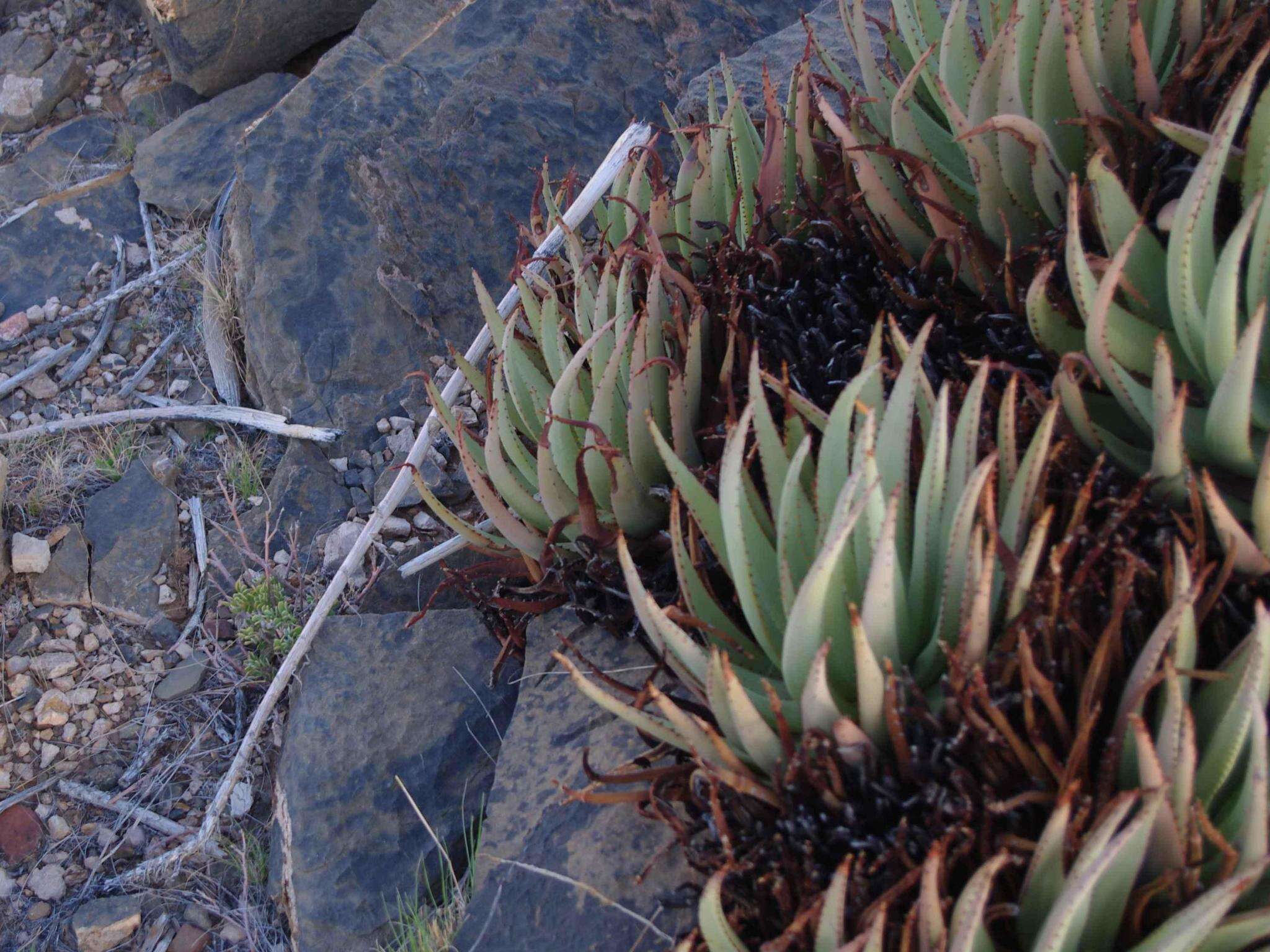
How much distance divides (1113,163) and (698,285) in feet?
2.34

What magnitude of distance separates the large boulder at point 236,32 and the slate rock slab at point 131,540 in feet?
6.14

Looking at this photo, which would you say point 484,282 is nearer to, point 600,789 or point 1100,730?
point 600,789

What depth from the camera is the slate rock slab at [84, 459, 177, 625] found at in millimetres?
2889

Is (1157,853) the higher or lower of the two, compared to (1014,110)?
lower

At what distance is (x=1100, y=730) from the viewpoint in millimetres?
1294

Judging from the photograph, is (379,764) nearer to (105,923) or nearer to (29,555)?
(105,923)

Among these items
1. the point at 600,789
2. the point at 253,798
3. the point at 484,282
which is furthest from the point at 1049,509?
the point at 484,282

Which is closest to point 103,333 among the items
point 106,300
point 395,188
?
point 106,300

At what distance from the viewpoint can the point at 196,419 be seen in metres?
3.30

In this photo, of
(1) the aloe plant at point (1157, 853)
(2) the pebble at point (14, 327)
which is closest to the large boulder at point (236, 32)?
(2) the pebble at point (14, 327)

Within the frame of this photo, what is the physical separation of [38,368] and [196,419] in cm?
61

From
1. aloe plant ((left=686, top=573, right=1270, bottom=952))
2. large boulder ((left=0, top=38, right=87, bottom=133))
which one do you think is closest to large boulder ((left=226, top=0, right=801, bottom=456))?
large boulder ((left=0, top=38, right=87, bottom=133))

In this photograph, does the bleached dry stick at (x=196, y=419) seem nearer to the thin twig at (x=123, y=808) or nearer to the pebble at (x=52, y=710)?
Result: the pebble at (x=52, y=710)

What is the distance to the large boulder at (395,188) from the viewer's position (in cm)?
318
